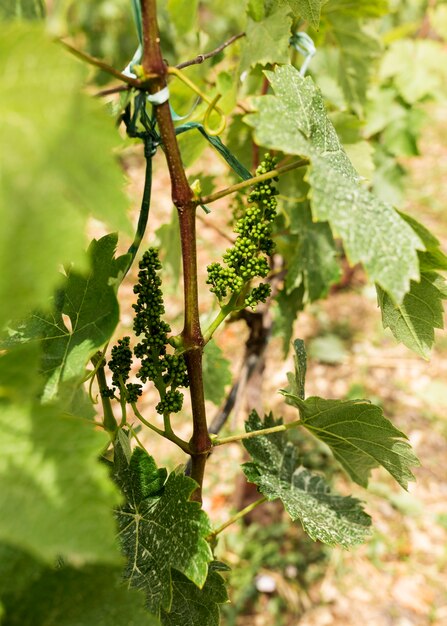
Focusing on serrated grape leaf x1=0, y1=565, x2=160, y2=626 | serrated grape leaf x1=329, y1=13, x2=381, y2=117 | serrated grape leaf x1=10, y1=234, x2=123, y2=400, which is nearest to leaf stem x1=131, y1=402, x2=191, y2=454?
serrated grape leaf x1=10, y1=234, x2=123, y2=400

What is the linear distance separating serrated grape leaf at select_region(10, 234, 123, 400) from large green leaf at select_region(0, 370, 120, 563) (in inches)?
6.1

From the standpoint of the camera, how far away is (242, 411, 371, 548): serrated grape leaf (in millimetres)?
847

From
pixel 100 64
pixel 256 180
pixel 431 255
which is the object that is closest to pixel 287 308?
pixel 431 255

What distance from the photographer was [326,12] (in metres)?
1.39

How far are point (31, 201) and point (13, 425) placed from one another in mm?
199

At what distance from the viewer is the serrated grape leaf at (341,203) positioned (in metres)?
0.59

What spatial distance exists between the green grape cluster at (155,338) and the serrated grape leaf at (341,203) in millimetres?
231

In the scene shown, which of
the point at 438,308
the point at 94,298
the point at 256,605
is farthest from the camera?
the point at 256,605

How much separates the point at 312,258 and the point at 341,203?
2.78ft

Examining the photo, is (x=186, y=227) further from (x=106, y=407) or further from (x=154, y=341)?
(x=106, y=407)

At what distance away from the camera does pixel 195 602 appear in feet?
2.51

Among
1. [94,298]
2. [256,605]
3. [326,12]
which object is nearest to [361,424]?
[94,298]

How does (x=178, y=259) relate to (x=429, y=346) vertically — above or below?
above

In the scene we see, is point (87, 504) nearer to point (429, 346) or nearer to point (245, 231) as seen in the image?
point (245, 231)
